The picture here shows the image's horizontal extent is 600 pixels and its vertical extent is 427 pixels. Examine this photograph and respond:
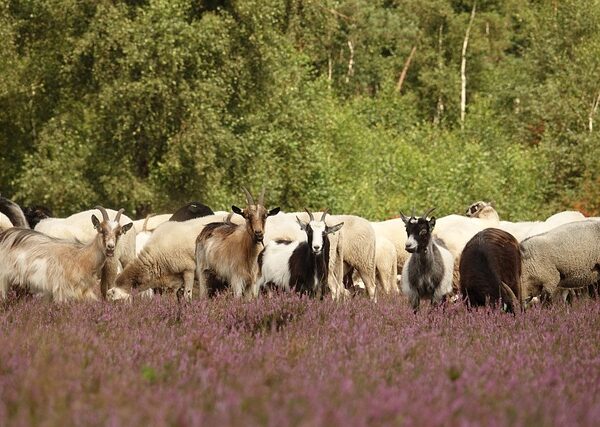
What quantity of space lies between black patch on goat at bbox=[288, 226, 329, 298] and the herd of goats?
1 centimetres

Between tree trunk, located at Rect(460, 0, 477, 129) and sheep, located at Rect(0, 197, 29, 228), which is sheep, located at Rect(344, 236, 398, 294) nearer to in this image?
sheep, located at Rect(0, 197, 29, 228)

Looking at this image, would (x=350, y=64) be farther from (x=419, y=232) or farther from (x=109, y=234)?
(x=419, y=232)

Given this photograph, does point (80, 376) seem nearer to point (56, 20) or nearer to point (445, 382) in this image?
point (445, 382)

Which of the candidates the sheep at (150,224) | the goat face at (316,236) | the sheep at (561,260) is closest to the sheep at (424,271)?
the goat face at (316,236)

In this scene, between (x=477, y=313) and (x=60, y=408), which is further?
(x=477, y=313)

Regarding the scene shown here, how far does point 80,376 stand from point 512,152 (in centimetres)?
3981

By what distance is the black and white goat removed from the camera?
1425cm

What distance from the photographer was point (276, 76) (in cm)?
3288

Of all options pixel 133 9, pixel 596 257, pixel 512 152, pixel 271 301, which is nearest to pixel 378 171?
pixel 512 152

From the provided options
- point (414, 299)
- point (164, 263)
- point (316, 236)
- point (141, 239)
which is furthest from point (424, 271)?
point (141, 239)

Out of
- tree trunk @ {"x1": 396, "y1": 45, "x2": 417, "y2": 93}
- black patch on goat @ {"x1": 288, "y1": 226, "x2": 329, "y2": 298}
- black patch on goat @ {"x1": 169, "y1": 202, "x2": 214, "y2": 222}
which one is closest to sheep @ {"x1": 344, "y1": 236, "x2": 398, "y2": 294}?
black patch on goat @ {"x1": 169, "y1": 202, "x2": 214, "y2": 222}

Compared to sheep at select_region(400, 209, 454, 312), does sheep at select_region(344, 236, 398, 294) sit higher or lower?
lower

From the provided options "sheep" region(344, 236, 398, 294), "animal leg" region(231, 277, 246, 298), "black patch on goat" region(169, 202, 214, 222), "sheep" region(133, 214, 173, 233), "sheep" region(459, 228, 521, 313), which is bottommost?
"sheep" region(344, 236, 398, 294)

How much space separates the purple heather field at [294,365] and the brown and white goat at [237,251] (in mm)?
3228
